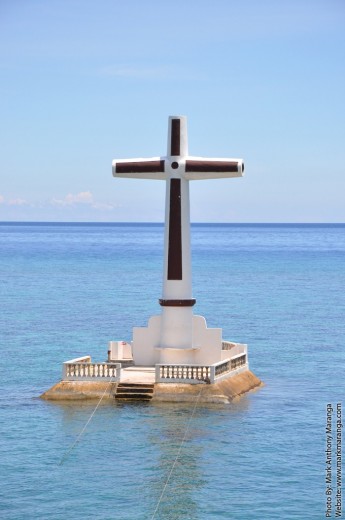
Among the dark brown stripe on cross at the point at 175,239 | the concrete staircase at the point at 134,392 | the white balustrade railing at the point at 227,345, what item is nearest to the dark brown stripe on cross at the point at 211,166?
the dark brown stripe on cross at the point at 175,239

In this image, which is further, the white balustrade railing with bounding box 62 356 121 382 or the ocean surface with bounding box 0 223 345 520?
the white balustrade railing with bounding box 62 356 121 382

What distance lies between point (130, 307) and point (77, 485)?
201 ft

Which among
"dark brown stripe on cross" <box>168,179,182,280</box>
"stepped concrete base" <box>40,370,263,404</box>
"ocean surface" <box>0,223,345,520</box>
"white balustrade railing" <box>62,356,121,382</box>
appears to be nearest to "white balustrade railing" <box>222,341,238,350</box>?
"ocean surface" <box>0,223,345,520</box>

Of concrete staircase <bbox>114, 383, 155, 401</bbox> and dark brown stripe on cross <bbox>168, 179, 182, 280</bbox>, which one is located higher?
dark brown stripe on cross <bbox>168, 179, 182, 280</bbox>

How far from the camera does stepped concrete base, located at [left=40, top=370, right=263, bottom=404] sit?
1842 inches

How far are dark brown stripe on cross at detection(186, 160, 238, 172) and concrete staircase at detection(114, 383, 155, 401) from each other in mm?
7853

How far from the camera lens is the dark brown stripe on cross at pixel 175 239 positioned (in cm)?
4916

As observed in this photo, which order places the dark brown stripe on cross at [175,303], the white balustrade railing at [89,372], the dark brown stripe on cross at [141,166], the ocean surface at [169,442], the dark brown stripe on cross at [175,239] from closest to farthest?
the ocean surface at [169,442] → the white balustrade railing at [89,372] → the dark brown stripe on cross at [141,166] → the dark brown stripe on cross at [175,239] → the dark brown stripe on cross at [175,303]

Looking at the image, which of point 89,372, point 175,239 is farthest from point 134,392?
point 175,239

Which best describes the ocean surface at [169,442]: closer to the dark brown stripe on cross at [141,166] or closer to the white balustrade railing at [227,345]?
the white balustrade railing at [227,345]

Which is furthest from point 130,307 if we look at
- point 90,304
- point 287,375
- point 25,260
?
point 25,260

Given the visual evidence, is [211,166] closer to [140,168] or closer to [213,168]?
[213,168]

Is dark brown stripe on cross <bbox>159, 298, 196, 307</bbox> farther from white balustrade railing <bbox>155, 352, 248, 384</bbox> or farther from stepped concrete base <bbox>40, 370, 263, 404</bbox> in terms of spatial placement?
stepped concrete base <bbox>40, 370, 263, 404</bbox>

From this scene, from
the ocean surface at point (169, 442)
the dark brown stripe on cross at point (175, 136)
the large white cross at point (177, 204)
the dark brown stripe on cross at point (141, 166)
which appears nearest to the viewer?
the ocean surface at point (169, 442)
